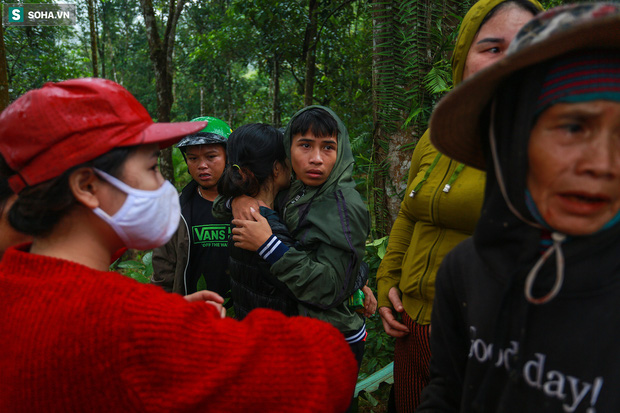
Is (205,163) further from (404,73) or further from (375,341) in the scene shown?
(375,341)

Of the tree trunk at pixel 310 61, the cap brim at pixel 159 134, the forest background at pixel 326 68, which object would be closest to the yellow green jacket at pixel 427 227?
the forest background at pixel 326 68

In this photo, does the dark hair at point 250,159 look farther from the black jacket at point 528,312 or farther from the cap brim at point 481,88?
the black jacket at point 528,312

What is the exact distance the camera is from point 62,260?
3.72 feet

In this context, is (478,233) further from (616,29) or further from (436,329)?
(616,29)

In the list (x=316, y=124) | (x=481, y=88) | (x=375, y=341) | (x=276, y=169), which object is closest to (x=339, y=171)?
(x=316, y=124)

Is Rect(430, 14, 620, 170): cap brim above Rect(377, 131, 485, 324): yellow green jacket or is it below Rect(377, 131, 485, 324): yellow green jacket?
above

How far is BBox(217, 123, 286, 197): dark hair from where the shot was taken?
2.27m

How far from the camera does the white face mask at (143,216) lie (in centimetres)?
128

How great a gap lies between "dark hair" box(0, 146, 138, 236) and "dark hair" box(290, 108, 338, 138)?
47.8 inches

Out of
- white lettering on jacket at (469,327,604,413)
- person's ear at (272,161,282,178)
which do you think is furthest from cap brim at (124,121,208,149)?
white lettering on jacket at (469,327,604,413)

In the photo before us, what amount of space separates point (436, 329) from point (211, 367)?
28.9 inches

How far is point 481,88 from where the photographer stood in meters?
1.02

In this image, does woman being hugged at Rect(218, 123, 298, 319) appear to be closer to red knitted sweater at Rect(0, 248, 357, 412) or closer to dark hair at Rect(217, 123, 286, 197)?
dark hair at Rect(217, 123, 286, 197)

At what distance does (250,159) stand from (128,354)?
4.79ft
